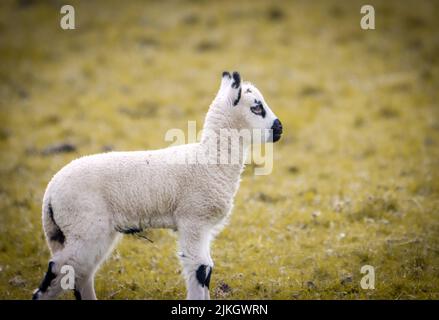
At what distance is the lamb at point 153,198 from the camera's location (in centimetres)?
650

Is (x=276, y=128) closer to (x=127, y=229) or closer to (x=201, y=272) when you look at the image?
(x=201, y=272)

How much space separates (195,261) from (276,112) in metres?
10.9

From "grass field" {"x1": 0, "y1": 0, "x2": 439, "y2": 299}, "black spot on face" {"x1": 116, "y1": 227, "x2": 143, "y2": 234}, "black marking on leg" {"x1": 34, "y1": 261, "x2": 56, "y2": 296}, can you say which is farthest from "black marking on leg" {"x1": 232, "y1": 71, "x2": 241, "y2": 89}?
"black marking on leg" {"x1": 34, "y1": 261, "x2": 56, "y2": 296}

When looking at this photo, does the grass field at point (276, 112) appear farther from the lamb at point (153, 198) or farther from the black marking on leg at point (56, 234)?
the black marking on leg at point (56, 234)

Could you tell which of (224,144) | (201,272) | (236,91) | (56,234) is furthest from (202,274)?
(236,91)

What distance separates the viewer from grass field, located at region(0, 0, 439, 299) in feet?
29.0

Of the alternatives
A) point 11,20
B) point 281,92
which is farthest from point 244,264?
point 11,20

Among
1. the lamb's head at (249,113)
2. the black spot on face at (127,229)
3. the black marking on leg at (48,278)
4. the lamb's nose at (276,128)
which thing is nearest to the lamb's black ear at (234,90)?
the lamb's head at (249,113)

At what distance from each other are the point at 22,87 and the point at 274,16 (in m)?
11.2

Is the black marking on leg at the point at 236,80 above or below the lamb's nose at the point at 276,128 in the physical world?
above

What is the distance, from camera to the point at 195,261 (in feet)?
22.6

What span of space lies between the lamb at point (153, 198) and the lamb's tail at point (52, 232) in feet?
0.04

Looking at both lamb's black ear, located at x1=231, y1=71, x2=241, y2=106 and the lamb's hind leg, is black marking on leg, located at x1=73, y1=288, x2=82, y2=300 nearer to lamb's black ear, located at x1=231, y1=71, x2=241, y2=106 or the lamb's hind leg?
the lamb's hind leg
